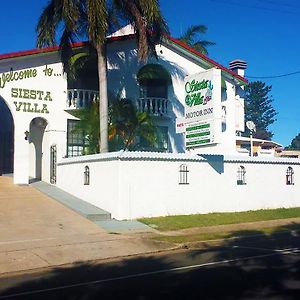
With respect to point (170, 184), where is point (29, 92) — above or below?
above

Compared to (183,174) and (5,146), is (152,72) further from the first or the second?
(5,146)

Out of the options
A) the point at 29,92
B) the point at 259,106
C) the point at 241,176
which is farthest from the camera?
the point at 259,106

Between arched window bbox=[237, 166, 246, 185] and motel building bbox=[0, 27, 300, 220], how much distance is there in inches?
3.3

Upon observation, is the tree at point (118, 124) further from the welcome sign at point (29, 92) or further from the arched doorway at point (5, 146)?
the arched doorway at point (5, 146)

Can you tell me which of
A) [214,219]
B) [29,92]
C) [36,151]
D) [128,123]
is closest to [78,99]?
[29,92]

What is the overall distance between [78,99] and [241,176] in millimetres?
8367

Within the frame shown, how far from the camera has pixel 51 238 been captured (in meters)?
14.2

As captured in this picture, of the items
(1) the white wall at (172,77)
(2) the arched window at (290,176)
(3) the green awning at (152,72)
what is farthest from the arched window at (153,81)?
(2) the arched window at (290,176)

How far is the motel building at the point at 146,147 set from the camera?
18688 millimetres

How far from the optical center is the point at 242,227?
687 inches

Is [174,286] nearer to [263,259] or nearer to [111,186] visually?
[263,259]

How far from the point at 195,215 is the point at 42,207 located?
5.76 meters

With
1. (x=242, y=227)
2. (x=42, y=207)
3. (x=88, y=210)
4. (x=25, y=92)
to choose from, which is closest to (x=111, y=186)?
(x=88, y=210)

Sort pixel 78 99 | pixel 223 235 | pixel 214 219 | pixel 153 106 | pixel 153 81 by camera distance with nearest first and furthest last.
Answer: pixel 223 235 < pixel 214 219 < pixel 78 99 < pixel 153 106 < pixel 153 81
